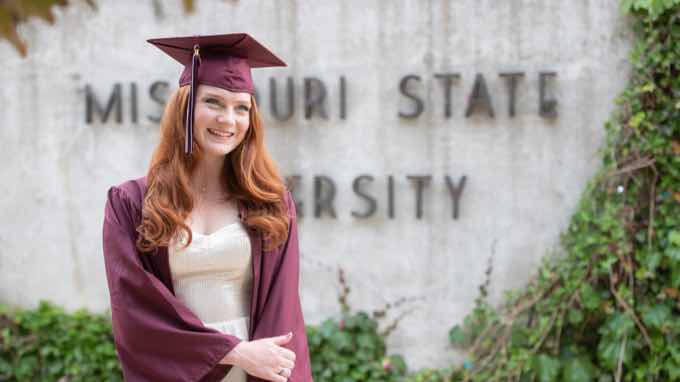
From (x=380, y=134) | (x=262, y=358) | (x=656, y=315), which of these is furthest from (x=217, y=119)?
(x=656, y=315)

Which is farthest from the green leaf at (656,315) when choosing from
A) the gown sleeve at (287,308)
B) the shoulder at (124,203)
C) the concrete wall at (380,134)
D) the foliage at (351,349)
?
the shoulder at (124,203)

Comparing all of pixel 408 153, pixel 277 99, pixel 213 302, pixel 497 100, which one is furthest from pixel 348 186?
pixel 213 302

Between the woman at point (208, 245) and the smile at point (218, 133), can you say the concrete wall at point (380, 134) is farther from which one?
the smile at point (218, 133)

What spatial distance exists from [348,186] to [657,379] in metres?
1.88

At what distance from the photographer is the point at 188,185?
2369 mm

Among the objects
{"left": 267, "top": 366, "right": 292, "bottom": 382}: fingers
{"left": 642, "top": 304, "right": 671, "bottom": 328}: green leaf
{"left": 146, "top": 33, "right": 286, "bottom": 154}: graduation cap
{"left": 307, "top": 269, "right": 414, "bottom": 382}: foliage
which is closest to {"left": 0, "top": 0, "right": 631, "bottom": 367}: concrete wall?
{"left": 307, "top": 269, "right": 414, "bottom": 382}: foliage

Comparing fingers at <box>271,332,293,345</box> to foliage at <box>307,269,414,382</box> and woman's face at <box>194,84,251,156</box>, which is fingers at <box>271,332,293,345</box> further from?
foliage at <box>307,269,414,382</box>

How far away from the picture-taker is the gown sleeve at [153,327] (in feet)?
7.22

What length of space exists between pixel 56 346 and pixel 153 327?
2.70 m

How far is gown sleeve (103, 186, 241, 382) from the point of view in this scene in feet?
7.22

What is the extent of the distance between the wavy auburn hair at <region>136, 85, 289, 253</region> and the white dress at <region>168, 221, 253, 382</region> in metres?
0.05

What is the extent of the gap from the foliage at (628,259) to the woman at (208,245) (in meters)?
1.91

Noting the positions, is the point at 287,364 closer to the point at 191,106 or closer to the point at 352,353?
the point at 191,106

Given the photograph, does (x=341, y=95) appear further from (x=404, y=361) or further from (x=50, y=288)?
(x=50, y=288)
